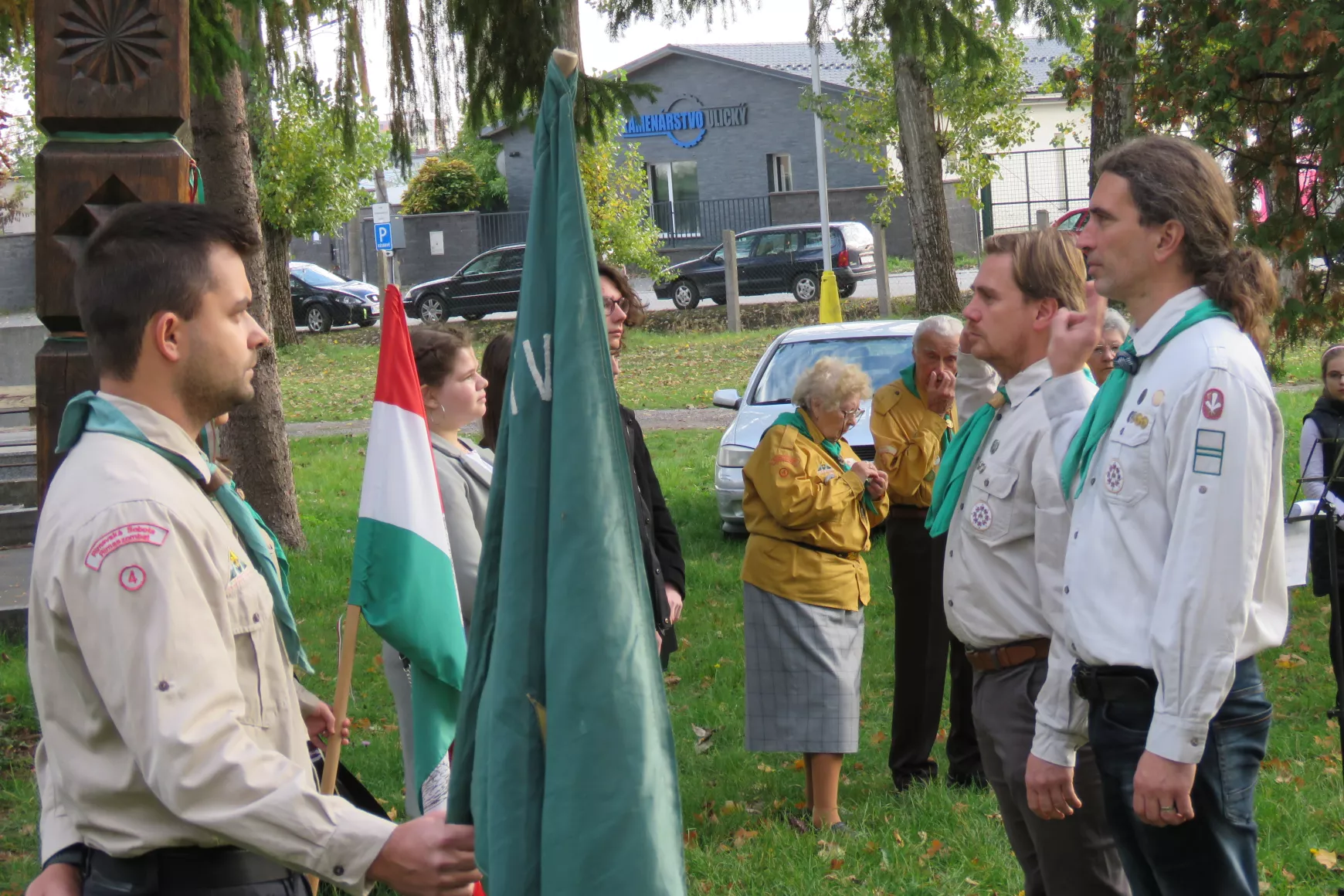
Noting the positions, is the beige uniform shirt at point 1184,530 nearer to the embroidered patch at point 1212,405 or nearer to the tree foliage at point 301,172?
the embroidered patch at point 1212,405

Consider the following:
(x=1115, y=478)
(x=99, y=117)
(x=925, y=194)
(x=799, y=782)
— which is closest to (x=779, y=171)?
(x=925, y=194)

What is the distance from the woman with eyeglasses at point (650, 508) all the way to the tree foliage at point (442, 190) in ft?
129

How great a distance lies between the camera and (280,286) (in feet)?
85.9

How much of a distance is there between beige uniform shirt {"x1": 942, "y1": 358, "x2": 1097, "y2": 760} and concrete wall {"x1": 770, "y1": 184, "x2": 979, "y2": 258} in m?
35.3

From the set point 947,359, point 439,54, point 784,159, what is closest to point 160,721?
point 947,359

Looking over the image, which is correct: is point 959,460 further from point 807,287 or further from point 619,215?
point 619,215

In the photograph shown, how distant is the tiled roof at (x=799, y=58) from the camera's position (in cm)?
4834

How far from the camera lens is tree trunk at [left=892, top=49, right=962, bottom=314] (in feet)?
68.8

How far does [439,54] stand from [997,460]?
5416mm

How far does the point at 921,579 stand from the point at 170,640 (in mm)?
4379

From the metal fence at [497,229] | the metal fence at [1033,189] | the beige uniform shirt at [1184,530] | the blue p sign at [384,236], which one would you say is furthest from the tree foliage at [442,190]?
the beige uniform shirt at [1184,530]

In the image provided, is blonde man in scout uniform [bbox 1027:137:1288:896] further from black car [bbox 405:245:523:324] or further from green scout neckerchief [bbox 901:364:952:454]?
black car [bbox 405:245:523:324]

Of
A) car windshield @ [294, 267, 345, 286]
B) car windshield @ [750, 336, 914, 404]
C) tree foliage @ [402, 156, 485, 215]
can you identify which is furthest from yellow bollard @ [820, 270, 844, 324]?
tree foliage @ [402, 156, 485, 215]

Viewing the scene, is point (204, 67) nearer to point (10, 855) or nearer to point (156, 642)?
point (10, 855)
